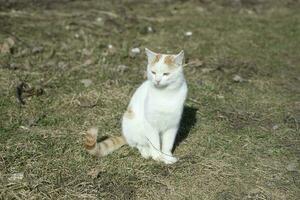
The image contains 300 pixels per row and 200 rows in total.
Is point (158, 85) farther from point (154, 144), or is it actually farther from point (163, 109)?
point (154, 144)

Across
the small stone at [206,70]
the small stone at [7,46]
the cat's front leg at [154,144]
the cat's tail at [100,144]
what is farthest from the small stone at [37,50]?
the cat's front leg at [154,144]

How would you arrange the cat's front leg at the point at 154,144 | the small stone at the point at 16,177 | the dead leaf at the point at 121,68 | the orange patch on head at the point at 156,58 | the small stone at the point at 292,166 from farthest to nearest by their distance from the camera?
1. the dead leaf at the point at 121,68
2. the small stone at the point at 292,166
3. the cat's front leg at the point at 154,144
4. the orange patch on head at the point at 156,58
5. the small stone at the point at 16,177

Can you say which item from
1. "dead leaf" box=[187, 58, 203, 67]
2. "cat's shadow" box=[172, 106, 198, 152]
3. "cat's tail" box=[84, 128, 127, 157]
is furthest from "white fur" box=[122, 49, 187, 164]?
"dead leaf" box=[187, 58, 203, 67]

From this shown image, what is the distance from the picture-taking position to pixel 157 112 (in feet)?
13.5

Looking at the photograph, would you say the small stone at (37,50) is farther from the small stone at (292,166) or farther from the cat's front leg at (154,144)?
the small stone at (292,166)

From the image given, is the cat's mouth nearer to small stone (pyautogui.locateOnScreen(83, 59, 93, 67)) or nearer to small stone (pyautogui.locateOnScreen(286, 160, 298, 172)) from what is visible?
small stone (pyautogui.locateOnScreen(286, 160, 298, 172))

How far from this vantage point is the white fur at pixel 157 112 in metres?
4.04

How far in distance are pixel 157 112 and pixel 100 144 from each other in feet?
2.03

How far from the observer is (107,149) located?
4414 millimetres

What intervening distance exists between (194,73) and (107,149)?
2.23 metres

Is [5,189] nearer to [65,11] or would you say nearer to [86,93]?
[86,93]

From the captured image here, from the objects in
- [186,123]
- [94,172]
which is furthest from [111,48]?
[94,172]

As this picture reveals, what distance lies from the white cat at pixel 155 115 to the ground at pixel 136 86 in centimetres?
12

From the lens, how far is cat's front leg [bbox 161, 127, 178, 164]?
14.3ft
